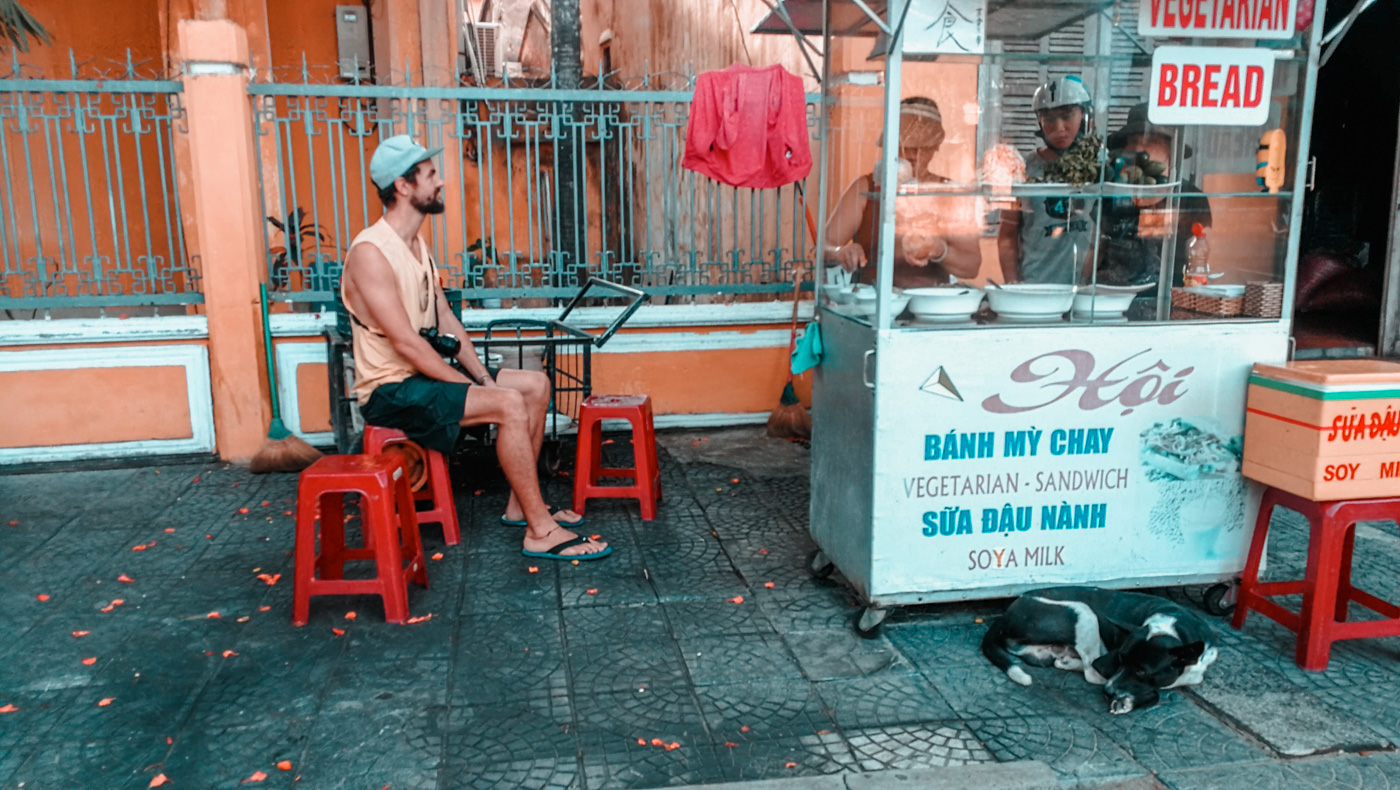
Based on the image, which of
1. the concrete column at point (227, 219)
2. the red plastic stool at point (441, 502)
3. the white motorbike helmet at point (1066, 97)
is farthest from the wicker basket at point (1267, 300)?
the concrete column at point (227, 219)

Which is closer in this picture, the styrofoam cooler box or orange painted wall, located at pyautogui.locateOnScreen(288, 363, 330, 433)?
the styrofoam cooler box

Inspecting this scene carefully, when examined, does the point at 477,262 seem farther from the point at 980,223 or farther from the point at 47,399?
the point at 980,223

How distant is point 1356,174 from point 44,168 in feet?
36.8

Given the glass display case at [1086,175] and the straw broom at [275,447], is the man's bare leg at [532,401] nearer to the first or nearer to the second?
the straw broom at [275,447]

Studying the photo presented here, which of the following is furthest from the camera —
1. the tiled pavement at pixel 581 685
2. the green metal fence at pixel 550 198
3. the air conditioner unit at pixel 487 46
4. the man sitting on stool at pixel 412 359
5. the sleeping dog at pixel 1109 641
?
the air conditioner unit at pixel 487 46

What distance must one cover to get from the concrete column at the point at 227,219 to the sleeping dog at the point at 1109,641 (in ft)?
→ 14.8

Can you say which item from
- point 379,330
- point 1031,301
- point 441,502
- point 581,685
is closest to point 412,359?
point 379,330

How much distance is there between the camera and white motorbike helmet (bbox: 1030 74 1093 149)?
12.4ft

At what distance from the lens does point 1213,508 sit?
3830 millimetres

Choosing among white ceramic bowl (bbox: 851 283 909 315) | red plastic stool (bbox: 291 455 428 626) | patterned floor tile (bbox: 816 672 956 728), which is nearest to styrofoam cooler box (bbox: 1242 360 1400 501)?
white ceramic bowl (bbox: 851 283 909 315)

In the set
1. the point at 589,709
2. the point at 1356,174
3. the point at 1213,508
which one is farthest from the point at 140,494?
the point at 1356,174

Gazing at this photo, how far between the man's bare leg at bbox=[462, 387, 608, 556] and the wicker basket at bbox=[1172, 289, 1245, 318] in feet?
8.46

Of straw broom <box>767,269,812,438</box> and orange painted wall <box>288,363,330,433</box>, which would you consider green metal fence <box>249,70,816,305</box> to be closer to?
straw broom <box>767,269,812,438</box>

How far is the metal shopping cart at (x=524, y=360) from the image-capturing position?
209 inches
